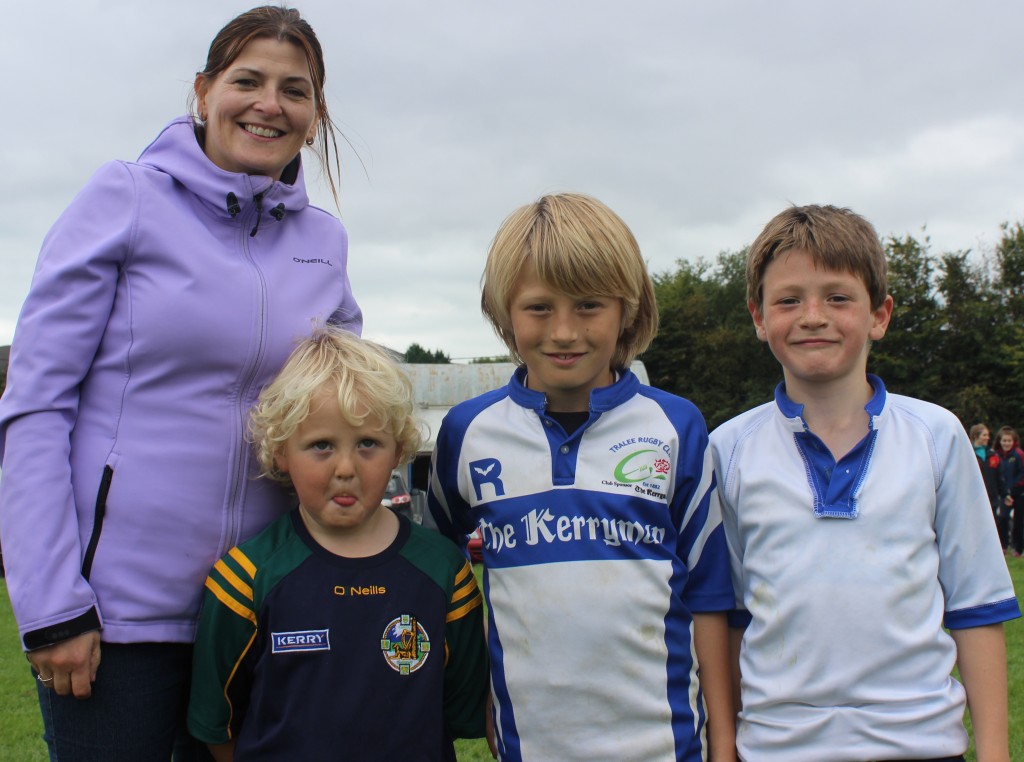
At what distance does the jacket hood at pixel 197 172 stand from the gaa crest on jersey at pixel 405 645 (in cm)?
104

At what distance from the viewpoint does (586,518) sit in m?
2.07

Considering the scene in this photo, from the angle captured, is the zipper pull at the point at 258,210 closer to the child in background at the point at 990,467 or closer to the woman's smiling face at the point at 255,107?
the woman's smiling face at the point at 255,107

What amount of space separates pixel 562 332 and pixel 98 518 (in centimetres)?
109

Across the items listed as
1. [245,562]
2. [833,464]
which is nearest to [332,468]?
[245,562]

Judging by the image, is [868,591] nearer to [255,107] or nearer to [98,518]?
[98,518]

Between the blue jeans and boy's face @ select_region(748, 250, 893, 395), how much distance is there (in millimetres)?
1590

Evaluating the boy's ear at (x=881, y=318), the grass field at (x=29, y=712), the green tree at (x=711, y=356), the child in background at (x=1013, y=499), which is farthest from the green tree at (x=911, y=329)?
the boy's ear at (x=881, y=318)

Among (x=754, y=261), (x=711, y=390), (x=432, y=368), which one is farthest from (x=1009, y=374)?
(x=754, y=261)

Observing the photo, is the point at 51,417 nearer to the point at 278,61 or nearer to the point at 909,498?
the point at 278,61

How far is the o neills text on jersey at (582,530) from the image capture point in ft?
6.75

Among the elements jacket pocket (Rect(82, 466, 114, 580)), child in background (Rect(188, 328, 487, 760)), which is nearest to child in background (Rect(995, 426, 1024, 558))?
child in background (Rect(188, 328, 487, 760))

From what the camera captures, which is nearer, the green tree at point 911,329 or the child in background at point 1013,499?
the child in background at point 1013,499

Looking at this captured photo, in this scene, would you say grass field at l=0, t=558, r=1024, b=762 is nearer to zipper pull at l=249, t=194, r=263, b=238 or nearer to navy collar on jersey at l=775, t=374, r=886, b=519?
navy collar on jersey at l=775, t=374, r=886, b=519

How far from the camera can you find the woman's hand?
1771 mm
